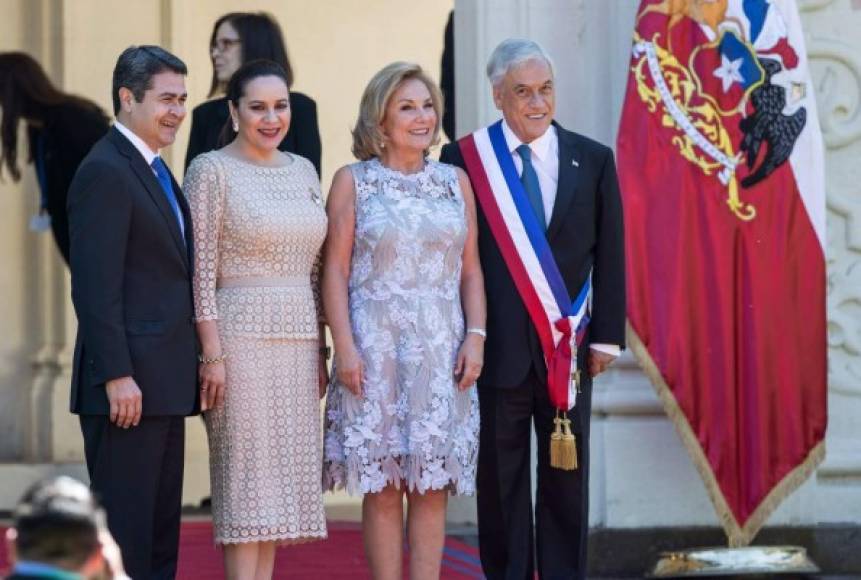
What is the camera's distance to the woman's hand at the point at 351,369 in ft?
18.1

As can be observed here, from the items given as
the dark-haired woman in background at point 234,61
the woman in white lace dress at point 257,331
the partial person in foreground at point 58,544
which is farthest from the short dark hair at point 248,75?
the partial person in foreground at point 58,544

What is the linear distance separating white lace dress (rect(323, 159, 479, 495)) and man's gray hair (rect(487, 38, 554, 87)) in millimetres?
465

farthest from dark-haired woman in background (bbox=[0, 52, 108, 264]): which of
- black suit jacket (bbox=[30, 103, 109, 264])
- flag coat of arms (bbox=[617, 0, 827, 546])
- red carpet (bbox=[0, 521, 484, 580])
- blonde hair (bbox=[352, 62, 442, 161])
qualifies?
blonde hair (bbox=[352, 62, 442, 161])

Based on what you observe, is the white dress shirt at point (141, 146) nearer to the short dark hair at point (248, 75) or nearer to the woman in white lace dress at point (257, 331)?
the woman in white lace dress at point (257, 331)

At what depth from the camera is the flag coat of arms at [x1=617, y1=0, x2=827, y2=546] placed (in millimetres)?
6680

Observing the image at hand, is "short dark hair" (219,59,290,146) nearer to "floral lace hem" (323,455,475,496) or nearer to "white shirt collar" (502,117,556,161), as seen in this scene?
"white shirt collar" (502,117,556,161)

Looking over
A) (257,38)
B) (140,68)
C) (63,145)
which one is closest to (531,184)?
(140,68)

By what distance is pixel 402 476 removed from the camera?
220 inches

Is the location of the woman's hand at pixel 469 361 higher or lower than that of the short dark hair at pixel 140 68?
lower

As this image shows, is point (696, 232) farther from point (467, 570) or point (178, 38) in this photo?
point (178, 38)

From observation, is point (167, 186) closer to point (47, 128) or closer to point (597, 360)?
point (597, 360)

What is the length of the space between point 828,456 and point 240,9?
345cm

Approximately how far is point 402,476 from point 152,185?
1.08m

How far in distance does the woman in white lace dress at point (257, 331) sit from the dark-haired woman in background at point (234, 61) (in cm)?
107
